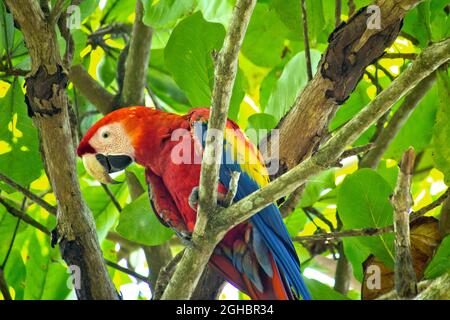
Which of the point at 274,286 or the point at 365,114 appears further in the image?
the point at 274,286

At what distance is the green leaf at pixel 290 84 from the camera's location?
1819 millimetres

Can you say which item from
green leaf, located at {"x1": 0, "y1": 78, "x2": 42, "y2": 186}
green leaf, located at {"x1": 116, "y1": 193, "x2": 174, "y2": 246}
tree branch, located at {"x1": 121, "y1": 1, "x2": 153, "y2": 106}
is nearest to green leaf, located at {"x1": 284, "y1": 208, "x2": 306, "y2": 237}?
green leaf, located at {"x1": 116, "y1": 193, "x2": 174, "y2": 246}

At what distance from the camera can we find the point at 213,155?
1.20m

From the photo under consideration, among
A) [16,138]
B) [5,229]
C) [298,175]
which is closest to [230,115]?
[16,138]

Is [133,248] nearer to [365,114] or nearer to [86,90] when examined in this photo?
[86,90]

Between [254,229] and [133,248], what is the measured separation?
938 millimetres

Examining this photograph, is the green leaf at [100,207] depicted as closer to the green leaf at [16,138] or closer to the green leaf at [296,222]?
the green leaf at [16,138]

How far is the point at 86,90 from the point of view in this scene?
217cm

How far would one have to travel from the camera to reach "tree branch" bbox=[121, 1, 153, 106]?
2.09 meters

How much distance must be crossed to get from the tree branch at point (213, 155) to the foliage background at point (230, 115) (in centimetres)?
45

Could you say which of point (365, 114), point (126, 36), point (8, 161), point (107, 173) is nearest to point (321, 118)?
point (365, 114)

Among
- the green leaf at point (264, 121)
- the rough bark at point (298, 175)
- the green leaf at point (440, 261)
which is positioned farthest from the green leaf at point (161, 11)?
the green leaf at point (440, 261)

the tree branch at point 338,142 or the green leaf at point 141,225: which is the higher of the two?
the green leaf at point 141,225

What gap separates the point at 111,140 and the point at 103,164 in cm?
7
